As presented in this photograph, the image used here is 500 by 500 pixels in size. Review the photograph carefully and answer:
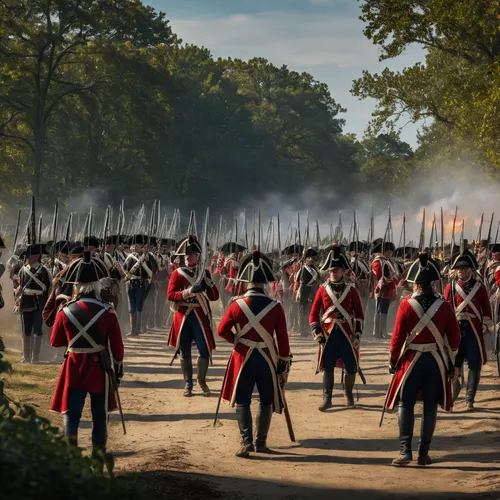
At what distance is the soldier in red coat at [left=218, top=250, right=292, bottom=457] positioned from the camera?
1127cm

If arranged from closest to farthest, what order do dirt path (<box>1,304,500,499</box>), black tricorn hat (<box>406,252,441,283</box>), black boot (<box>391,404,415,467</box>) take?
dirt path (<box>1,304,500,499</box>)
black boot (<box>391,404,415,467</box>)
black tricorn hat (<box>406,252,441,283</box>)

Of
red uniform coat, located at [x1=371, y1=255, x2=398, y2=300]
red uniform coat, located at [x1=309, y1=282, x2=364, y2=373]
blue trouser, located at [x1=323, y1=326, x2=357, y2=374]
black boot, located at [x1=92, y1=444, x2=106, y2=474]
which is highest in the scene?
red uniform coat, located at [x1=371, y1=255, x2=398, y2=300]

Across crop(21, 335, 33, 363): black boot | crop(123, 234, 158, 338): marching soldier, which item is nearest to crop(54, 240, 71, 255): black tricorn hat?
crop(21, 335, 33, 363): black boot

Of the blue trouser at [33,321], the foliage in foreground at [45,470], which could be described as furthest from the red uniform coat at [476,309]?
the foliage in foreground at [45,470]

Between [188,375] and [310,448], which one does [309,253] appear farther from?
[310,448]

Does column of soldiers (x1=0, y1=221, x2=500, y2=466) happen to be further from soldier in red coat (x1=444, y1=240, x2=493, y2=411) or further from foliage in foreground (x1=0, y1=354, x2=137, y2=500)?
foliage in foreground (x1=0, y1=354, x2=137, y2=500)

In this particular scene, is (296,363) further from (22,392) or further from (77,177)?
(77,177)

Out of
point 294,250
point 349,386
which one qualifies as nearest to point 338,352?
point 349,386

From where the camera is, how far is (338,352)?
14367 mm

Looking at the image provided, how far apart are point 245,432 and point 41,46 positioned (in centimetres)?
3694

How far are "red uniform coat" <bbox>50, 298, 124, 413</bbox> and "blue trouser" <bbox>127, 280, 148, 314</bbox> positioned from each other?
14051 millimetres

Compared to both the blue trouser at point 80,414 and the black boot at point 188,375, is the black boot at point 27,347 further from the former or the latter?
the blue trouser at point 80,414

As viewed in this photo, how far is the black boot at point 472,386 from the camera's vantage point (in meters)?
14.1

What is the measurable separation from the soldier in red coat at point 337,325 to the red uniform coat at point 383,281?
34.1ft
